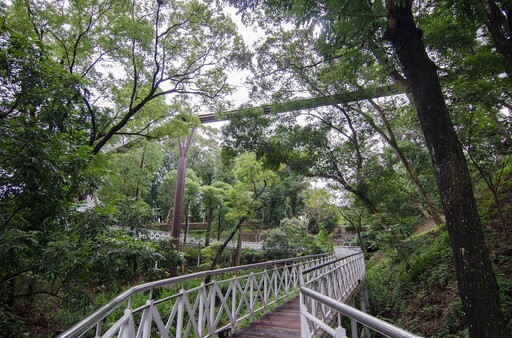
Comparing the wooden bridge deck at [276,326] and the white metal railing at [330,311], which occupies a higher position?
the white metal railing at [330,311]

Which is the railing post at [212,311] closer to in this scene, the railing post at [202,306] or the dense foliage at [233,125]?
the railing post at [202,306]

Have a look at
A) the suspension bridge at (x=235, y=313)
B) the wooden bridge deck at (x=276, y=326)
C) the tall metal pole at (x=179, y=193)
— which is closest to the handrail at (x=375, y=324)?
the suspension bridge at (x=235, y=313)

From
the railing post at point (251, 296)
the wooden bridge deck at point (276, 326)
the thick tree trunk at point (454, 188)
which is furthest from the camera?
the railing post at point (251, 296)

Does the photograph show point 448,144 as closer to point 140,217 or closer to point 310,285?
point 310,285

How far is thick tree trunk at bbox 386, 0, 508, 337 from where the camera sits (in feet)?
9.18

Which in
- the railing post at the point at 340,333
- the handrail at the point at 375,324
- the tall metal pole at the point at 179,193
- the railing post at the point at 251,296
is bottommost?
the railing post at the point at 251,296

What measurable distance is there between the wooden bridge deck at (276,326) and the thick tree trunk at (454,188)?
2073 mm

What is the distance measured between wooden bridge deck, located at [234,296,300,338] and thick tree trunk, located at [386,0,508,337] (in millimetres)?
2073

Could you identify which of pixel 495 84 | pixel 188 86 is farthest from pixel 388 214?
pixel 188 86

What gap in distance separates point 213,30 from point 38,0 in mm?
3736

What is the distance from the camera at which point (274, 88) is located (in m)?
8.96

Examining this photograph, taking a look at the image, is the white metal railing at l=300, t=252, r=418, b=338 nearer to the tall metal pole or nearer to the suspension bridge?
the suspension bridge

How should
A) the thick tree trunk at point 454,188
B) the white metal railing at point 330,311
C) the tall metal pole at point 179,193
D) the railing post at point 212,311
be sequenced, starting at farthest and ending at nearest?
the tall metal pole at point 179,193, the railing post at point 212,311, the thick tree trunk at point 454,188, the white metal railing at point 330,311

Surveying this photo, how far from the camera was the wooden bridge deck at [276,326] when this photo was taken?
3676mm
